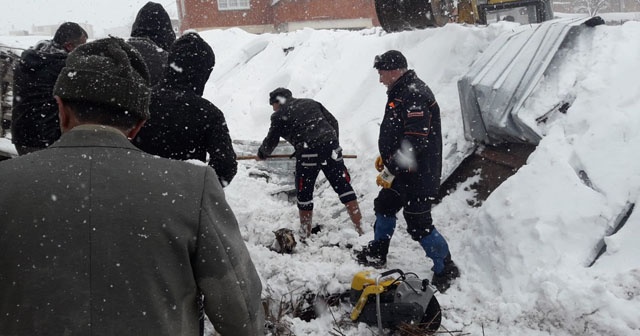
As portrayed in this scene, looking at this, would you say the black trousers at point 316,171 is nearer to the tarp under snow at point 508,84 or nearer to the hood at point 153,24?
the tarp under snow at point 508,84

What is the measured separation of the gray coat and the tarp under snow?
4.45 metres

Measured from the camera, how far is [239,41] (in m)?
14.2

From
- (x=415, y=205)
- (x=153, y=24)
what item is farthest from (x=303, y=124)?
(x=153, y=24)

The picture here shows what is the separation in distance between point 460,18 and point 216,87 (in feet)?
20.1

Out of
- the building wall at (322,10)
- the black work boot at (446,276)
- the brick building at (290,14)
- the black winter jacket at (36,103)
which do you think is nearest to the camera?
the black winter jacket at (36,103)

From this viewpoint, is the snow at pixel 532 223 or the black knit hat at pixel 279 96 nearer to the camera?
the snow at pixel 532 223

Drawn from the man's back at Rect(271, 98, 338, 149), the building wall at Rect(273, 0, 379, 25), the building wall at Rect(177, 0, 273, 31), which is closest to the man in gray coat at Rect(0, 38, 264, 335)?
the man's back at Rect(271, 98, 338, 149)

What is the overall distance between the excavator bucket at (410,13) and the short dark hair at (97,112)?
748 centimetres

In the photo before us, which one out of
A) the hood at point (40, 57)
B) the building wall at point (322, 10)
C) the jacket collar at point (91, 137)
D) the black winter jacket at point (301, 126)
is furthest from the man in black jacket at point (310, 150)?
the building wall at point (322, 10)

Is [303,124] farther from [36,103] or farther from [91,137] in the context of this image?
[91,137]

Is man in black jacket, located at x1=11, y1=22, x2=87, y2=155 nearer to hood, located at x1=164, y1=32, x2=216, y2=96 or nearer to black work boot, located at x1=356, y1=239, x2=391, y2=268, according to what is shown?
hood, located at x1=164, y1=32, x2=216, y2=96

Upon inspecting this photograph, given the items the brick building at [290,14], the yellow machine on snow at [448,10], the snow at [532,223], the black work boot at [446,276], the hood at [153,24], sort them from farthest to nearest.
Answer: the brick building at [290,14] < the yellow machine on snow at [448,10] < the hood at [153,24] < the black work boot at [446,276] < the snow at [532,223]

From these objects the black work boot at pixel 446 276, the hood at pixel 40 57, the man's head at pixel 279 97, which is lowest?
the black work boot at pixel 446 276

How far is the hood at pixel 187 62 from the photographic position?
336cm
